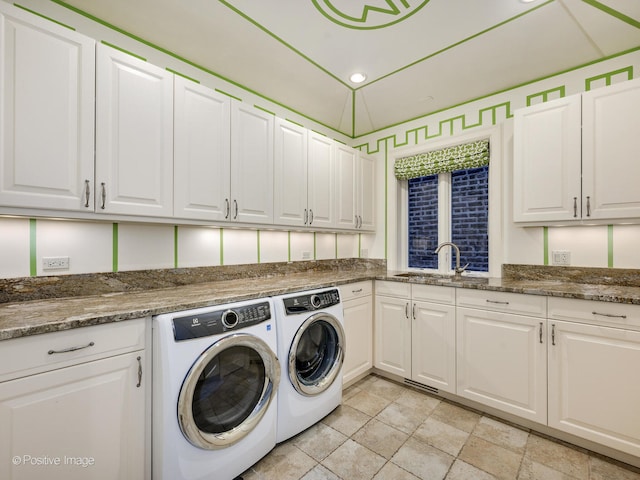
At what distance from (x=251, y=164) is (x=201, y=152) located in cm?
38

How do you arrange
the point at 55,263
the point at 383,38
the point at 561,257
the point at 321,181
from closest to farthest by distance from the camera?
1. the point at 55,263
2. the point at 383,38
3. the point at 561,257
4. the point at 321,181

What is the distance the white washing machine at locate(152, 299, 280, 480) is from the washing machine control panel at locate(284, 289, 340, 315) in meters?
0.14

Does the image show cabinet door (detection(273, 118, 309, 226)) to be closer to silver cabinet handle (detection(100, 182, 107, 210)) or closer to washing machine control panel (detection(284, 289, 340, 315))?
washing machine control panel (detection(284, 289, 340, 315))

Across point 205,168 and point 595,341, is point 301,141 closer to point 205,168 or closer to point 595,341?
point 205,168

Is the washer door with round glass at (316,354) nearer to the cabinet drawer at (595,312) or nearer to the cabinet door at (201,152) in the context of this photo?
the cabinet door at (201,152)

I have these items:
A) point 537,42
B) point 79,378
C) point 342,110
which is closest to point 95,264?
point 79,378

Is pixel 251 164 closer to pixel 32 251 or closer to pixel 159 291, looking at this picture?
pixel 159 291

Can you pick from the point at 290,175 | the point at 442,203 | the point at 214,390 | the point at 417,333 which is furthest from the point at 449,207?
the point at 214,390

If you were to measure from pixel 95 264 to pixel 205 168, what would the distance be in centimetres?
87

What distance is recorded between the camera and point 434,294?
7.55 ft

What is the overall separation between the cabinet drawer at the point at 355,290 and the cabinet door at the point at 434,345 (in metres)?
0.42

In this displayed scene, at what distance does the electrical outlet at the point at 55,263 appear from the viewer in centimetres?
158

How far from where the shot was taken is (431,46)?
204cm

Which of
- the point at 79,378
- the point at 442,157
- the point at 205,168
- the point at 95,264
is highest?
the point at 442,157
